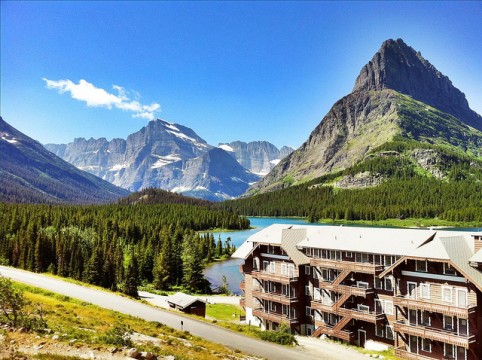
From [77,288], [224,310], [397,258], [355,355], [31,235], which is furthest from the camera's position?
[31,235]

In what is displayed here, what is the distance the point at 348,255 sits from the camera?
6134cm

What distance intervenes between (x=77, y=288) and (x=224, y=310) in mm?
30273

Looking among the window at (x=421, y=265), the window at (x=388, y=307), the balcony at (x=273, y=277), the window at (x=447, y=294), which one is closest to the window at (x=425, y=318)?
the window at (x=447, y=294)

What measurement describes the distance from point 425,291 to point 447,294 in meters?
2.84

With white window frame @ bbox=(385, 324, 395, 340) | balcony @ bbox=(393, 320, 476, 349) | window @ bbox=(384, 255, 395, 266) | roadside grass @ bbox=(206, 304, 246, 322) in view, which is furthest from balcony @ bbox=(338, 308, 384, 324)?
roadside grass @ bbox=(206, 304, 246, 322)

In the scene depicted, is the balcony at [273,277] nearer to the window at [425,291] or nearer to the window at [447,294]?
the window at [425,291]

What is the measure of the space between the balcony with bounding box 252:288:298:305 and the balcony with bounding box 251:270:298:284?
2380mm

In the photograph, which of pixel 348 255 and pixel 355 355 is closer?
pixel 355 355

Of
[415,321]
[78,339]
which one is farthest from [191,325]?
[415,321]

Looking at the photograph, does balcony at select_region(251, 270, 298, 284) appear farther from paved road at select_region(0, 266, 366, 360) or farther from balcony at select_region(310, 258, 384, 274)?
paved road at select_region(0, 266, 366, 360)

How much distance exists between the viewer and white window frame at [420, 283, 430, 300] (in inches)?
2006

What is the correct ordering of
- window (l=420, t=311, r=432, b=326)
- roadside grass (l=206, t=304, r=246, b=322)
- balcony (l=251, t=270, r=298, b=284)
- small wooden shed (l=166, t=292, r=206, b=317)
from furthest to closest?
roadside grass (l=206, t=304, r=246, b=322) → small wooden shed (l=166, t=292, r=206, b=317) → balcony (l=251, t=270, r=298, b=284) → window (l=420, t=311, r=432, b=326)

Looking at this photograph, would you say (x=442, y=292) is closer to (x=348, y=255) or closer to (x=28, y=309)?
(x=348, y=255)

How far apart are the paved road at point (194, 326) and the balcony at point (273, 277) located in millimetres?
11808
